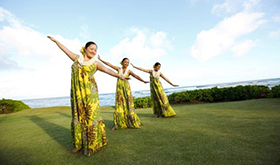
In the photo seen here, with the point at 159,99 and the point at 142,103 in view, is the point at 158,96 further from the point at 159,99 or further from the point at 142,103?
the point at 142,103

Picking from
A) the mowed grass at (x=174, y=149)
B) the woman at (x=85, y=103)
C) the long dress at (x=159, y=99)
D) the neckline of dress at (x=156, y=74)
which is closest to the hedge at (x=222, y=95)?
the long dress at (x=159, y=99)

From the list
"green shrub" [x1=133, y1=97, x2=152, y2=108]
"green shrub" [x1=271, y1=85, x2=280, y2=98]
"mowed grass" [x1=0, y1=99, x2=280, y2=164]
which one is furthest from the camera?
"green shrub" [x1=133, y1=97, x2=152, y2=108]

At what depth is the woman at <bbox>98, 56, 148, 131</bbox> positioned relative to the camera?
4.50m

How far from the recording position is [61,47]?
2.88 meters

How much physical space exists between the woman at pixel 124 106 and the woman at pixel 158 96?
1.29m

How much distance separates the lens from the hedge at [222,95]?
29.2 ft

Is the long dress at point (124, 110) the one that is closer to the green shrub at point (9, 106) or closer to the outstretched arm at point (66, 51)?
the outstretched arm at point (66, 51)

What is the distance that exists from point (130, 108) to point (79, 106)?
2048mm

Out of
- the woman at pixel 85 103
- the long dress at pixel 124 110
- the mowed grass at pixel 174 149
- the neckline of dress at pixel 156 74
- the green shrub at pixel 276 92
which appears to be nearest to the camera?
the mowed grass at pixel 174 149

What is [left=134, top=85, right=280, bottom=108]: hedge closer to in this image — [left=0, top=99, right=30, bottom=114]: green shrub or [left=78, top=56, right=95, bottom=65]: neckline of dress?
[left=78, top=56, right=95, bottom=65]: neckline of dress

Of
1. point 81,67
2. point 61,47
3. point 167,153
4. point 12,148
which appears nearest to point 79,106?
point 81,67

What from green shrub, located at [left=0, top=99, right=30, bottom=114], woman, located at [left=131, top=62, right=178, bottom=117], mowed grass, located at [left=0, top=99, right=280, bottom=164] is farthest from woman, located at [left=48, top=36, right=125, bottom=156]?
green shrub, located at [left=0, top=99, right=30, bottom=114]

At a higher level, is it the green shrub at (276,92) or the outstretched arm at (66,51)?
the outstretched arm at (66,51)

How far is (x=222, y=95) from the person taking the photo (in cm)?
1030
